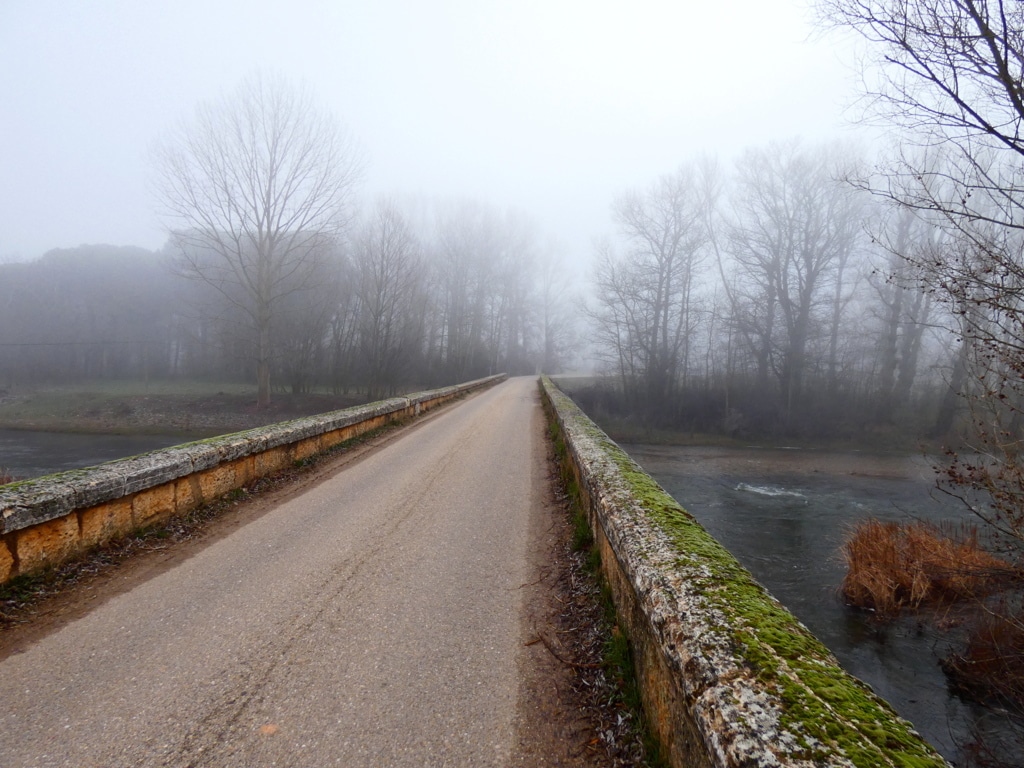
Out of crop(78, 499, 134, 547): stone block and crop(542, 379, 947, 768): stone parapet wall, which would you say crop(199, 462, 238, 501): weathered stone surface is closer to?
crop(78, 499, 134, 547): stone block

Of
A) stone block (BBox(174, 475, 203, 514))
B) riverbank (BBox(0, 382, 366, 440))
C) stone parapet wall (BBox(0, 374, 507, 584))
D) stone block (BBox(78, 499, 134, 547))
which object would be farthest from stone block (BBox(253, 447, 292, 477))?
riverbank (BBox(0, 382, 366, 440))

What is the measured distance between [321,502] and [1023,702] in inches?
276

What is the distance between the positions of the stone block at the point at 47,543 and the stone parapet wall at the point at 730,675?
3.54m

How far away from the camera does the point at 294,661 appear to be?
2289mm

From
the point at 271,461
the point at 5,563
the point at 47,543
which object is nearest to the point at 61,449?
the point at 271,461

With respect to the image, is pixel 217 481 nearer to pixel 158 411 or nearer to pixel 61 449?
pixel 61 449

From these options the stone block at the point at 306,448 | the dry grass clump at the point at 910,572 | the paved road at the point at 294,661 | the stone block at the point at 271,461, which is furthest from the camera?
the stone block at the point at 306,448

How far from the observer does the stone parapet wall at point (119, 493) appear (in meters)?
2.87

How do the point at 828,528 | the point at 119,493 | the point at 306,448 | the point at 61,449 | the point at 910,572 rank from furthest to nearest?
the point at 61,449 < the point at 828,528 < the point at 306,448 < the point at 910,572 < the point at 119,493

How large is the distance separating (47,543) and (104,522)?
1.45 feet

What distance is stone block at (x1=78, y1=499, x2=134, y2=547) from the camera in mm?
3297

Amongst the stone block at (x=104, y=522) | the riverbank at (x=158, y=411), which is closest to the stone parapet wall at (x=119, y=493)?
the stone block at (x=104, y=522)

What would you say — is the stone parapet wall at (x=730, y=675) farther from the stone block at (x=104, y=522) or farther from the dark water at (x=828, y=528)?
the dark water at (x=828, y=528)

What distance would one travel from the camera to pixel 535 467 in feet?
23.7
